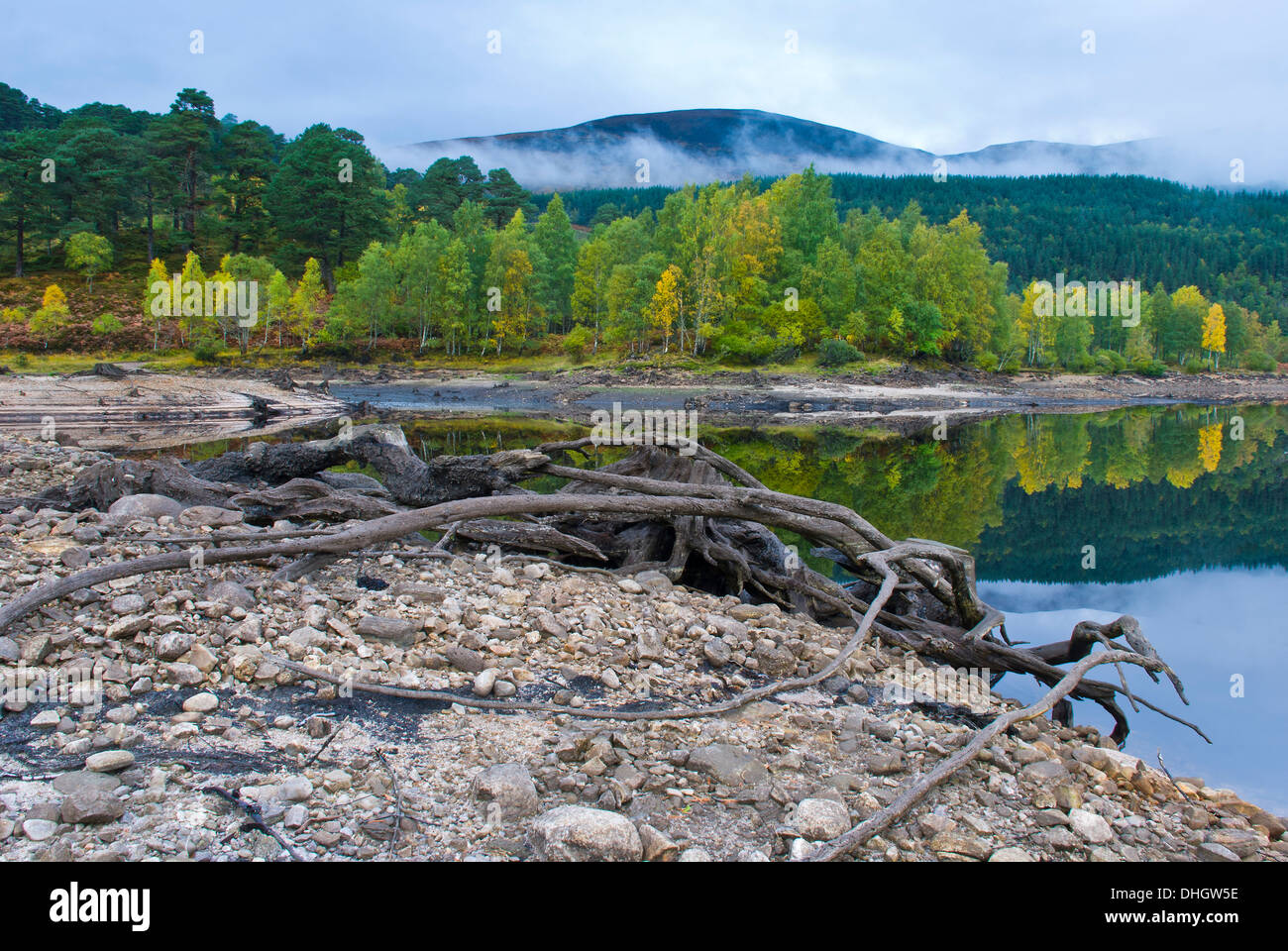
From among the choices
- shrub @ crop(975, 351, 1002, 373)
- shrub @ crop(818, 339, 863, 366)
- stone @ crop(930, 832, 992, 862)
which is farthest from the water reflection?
shrub @ crop(975, 351, 1002, 373)

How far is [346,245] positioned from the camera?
74.6 meters

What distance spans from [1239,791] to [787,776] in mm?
3156

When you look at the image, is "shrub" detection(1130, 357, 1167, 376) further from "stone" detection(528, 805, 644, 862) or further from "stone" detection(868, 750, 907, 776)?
"stone" detection(528, 805, 644, 862)

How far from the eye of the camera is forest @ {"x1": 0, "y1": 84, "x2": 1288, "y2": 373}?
5638 cm

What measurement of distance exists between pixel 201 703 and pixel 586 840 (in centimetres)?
229

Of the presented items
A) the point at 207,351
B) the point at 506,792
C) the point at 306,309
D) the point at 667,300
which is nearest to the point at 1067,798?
the point at 506,792

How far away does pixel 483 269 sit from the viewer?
63.0m

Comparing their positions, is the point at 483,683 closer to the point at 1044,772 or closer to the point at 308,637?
the point at 308,637

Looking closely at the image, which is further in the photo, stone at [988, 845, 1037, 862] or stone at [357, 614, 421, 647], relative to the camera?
stone at [357, 614, 421, 647]

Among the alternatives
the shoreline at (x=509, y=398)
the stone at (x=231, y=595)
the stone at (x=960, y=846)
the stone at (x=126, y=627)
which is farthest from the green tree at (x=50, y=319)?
the stone at (x=960, y=846)

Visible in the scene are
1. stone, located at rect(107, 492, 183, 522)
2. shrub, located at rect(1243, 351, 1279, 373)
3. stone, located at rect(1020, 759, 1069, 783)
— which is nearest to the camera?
stone, located at rect(1020, 759, 1069, 783)

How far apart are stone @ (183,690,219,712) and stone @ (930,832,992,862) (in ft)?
11.5

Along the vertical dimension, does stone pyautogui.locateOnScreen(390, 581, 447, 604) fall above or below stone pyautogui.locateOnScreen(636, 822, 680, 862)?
above

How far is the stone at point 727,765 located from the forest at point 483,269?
164 feet
